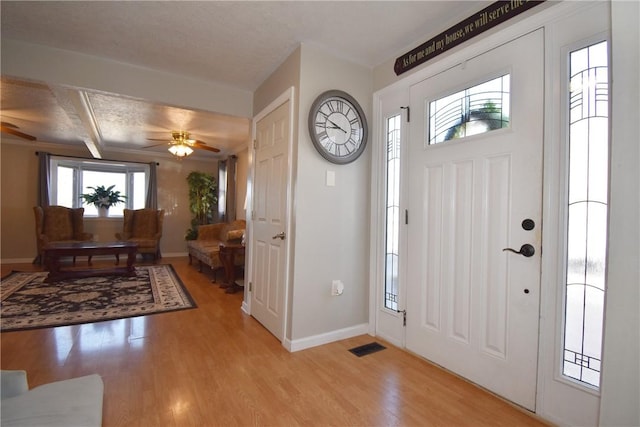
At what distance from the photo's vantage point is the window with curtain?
19.9 ft

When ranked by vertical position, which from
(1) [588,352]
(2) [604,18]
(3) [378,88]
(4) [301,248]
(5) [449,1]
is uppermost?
(5) [449,1]

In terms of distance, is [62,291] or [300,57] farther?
[62,291]

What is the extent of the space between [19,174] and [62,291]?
11.6 ft

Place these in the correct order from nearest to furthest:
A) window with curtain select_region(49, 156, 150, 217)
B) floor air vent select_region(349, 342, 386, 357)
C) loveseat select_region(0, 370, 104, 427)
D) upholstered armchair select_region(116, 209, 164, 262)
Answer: loveseat select_region(0, 370, 104, 427), floor air vent select_region(349, 342, 386, 357), window with curtain select_region(49, 156, 150, 217), upholstered armchair select_region(116, 209, 164, 262)

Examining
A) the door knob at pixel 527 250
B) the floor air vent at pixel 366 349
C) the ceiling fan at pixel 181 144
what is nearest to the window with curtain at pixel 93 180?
the ceiling fan at pixel 181 144

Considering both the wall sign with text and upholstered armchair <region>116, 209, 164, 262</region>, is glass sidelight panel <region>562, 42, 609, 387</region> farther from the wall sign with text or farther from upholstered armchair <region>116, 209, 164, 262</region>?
upholstered armchair <region>116, 209, 164, 262</region>

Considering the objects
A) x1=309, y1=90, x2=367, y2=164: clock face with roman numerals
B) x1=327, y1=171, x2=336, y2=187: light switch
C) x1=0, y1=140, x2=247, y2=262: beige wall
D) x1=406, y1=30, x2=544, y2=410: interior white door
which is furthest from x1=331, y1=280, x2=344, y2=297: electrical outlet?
x1=0, y1=140, x2=247, y2=262: beige wall

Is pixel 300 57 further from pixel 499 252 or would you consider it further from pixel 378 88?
pixel 499 252

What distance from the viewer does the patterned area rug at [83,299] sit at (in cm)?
292

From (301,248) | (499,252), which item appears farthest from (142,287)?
(499,252)

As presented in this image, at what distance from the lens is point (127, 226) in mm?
6199

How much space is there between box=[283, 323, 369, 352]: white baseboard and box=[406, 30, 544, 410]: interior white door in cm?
50

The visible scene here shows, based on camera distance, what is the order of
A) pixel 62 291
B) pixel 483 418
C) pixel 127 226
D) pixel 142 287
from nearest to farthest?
pixel 483 418, pixel 62 291, pixel 142 287, pixel 127 226

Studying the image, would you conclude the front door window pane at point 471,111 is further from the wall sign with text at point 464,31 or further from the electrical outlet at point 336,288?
the electrical outlet at point 336,288
